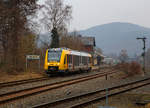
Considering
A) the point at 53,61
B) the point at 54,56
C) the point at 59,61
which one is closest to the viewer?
the point at 59,61

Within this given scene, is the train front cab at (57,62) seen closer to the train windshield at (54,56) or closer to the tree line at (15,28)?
the train windshield at (54,56)

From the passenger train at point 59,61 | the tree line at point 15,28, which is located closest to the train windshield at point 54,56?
the passenger train at point 59,61

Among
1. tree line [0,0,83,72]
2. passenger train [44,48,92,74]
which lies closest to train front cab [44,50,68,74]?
passenger train [44,48,92,74]

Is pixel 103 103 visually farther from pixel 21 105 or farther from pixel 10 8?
pixel 10 8

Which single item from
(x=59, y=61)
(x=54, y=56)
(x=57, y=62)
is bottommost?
(x=57, y=62)

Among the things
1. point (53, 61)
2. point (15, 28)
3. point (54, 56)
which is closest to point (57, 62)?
point (53, 61)

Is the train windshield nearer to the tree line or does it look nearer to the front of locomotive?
the front of locomotive

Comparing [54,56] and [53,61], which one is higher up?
[54,56]

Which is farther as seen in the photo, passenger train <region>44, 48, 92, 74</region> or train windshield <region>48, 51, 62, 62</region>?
train windshield <region>48, 51, 62, 62</region>

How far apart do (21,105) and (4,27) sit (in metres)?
15.6

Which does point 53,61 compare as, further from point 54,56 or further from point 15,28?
point 15,28

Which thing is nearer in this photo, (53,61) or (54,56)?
(53,61)

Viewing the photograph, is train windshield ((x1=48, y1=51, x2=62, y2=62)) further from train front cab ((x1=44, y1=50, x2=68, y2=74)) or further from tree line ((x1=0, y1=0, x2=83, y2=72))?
tree line ((x1=0, y1=0, x2=83, y2=72))

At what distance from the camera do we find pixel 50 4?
1570 inches
